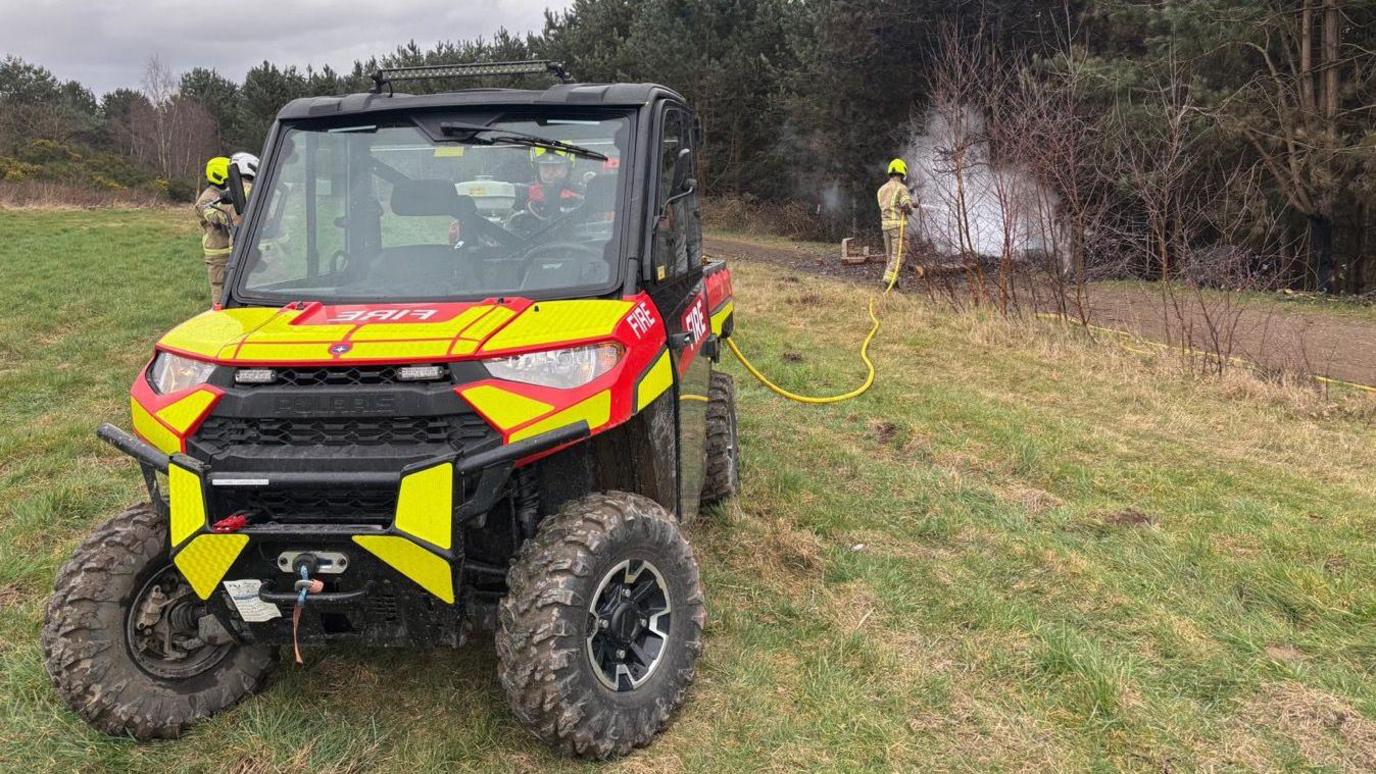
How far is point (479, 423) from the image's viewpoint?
2832mm

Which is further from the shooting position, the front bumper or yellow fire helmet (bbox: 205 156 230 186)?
yellow fire helmet (bbox: 205 156 230 186)

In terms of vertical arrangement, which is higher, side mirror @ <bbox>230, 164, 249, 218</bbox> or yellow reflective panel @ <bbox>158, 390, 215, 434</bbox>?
side mirror @ <bbox>230, 164, 249, 218</bbox>

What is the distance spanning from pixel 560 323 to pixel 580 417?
343 mm

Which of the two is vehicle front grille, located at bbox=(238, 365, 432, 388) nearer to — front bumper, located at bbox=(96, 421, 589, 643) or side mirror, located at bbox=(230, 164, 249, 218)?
front bumper, located at bbox=(96, 421, 589, 643)

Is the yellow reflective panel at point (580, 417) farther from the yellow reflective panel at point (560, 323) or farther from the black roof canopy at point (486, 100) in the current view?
the black roof canopy at point (486, 100)

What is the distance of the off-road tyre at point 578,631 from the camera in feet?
9.24

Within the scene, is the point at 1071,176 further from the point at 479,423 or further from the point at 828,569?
the point at 479,423

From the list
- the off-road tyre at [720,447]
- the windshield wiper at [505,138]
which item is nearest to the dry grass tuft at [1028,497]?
the off-road tyre at [720,447]

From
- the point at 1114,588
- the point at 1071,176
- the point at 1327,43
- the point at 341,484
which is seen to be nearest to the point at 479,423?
the point at 341,484

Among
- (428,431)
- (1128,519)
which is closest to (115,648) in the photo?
(428,431)

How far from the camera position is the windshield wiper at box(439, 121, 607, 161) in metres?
3.57

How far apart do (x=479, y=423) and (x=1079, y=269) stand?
9010mm

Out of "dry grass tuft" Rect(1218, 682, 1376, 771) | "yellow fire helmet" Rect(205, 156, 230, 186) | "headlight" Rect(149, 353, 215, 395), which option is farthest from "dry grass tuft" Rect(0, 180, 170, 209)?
"dry grass tuft" Rect(1218, 682, 1376, 771)

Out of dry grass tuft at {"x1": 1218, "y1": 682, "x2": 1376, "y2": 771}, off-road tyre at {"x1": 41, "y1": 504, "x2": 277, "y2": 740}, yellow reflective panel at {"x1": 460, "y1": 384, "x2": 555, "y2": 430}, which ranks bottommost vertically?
dry grass tuft at {"x1": 1218, "y1": 682, "x2": 1376, "y2": 771}
